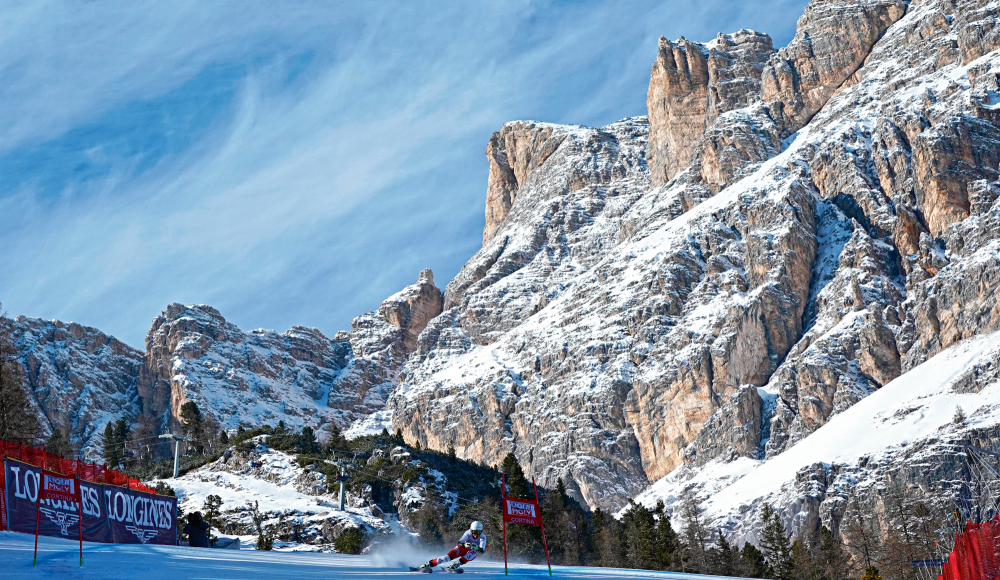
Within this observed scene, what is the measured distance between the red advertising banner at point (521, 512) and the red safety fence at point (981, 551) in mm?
11682

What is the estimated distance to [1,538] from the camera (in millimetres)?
29047

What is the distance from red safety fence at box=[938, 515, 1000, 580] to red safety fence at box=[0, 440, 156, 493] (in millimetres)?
29227

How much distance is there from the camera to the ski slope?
22688 mm

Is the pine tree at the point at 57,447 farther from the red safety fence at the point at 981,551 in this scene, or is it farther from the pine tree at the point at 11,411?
the red safety fence at the point at 981,551

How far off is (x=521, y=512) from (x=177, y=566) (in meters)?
9.53

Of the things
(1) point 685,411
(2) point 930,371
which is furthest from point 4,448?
(1) point 685,411

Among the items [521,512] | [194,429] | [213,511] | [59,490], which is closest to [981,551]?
[521,512]

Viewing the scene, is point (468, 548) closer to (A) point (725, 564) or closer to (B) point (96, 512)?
(B) point (96, 512)

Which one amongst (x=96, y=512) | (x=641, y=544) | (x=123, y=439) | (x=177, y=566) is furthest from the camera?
(x=123, y=439)

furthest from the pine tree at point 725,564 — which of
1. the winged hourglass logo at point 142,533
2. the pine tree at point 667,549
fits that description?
the winged hourglass logo at point 142,533

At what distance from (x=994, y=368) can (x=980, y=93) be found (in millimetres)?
78036

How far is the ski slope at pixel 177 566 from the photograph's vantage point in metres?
22.7

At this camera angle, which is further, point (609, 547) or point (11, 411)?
point (609, 547)

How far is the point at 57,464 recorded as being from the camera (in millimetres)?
38594
